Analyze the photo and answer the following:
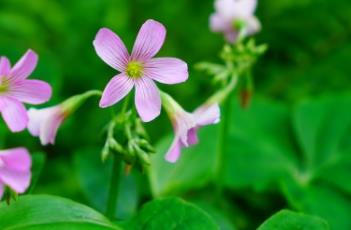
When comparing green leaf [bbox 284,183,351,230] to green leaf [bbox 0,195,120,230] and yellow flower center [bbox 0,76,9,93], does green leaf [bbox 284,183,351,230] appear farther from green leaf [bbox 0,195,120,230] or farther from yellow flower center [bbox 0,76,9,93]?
yellow flower center [bbox 0,76,9,93]

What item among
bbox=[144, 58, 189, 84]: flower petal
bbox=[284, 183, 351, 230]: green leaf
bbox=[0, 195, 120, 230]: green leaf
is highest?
bbox=[144, 58, 189, 84]: flower petal

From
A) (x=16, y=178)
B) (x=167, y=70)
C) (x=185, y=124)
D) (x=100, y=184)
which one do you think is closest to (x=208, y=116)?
(x=185, y=124)

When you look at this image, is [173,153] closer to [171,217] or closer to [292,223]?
[171,217]

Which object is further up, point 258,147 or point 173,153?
point 173,153

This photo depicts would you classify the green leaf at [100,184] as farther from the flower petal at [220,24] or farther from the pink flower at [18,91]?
the pink flower at [18,91]

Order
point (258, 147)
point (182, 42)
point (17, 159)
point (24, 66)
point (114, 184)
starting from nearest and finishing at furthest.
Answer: point (17, 159) → point (24, 66) → point (114, 184) → point (258, 147) → point (182, 42)

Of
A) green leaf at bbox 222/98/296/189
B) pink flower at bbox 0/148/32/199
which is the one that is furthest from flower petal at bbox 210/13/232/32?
pink flower at bbox 0/148/32/199

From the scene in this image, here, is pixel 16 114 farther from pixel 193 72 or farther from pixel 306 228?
pixel 193 72

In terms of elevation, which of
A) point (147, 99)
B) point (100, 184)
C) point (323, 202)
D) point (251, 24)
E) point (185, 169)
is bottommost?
point (323, 202)
